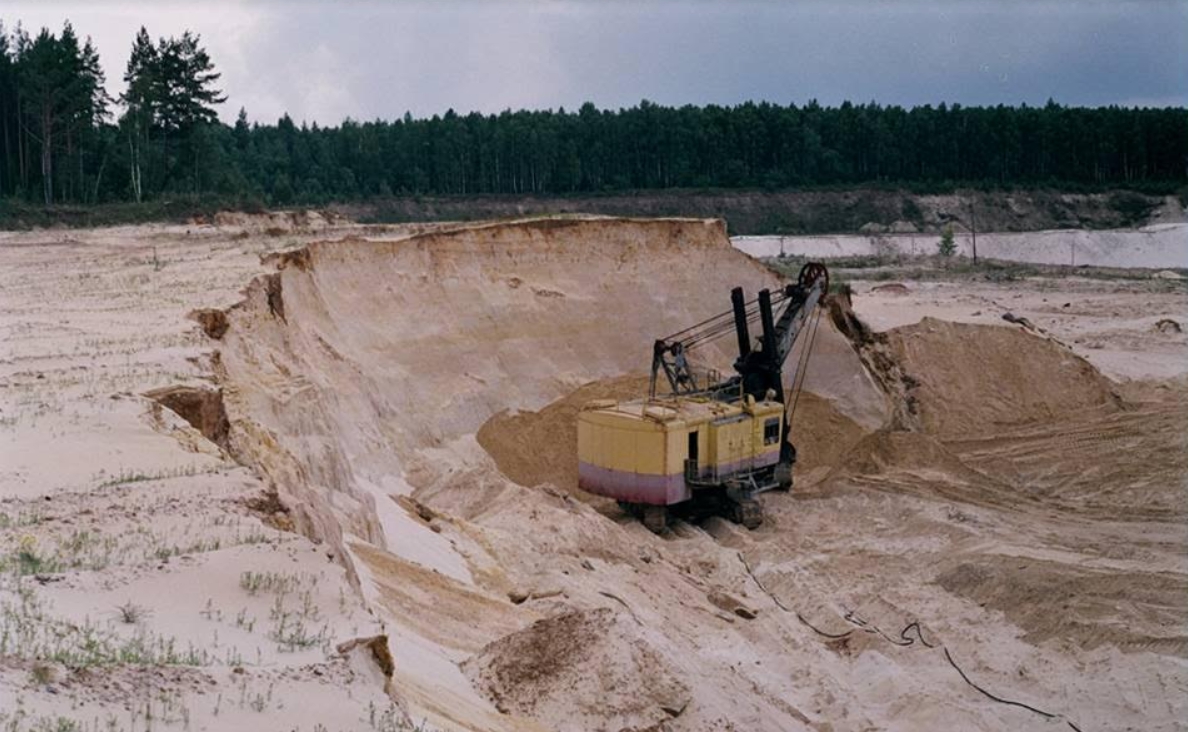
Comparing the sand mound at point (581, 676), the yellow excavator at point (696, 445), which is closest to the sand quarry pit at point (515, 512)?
the sand mound at point (581, 676)

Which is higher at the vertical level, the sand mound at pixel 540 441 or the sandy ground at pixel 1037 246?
the sandy ground at pixel 1037 246

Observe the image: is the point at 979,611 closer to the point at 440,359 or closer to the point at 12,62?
the point at 440,359

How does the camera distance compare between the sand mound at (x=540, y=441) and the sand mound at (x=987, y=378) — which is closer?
the sand mound at (x=540, y=441)

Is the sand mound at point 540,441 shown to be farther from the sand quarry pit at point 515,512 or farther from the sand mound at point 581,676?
the sand mound at point 581,676

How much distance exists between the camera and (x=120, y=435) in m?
10.9

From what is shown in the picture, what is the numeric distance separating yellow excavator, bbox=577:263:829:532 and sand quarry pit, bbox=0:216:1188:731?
671 millimetres

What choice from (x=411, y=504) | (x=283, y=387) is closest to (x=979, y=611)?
(x=411, y=504)

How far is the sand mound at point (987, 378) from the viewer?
29.2 meters

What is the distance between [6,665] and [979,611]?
15459 millimetres

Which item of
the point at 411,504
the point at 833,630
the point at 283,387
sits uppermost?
the point at 283,387

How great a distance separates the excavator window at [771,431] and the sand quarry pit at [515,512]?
1749 millimetres

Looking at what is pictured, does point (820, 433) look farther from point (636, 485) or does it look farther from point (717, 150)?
point (717, 150)

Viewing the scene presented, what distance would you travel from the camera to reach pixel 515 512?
2030 cm

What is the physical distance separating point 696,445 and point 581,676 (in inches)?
442
